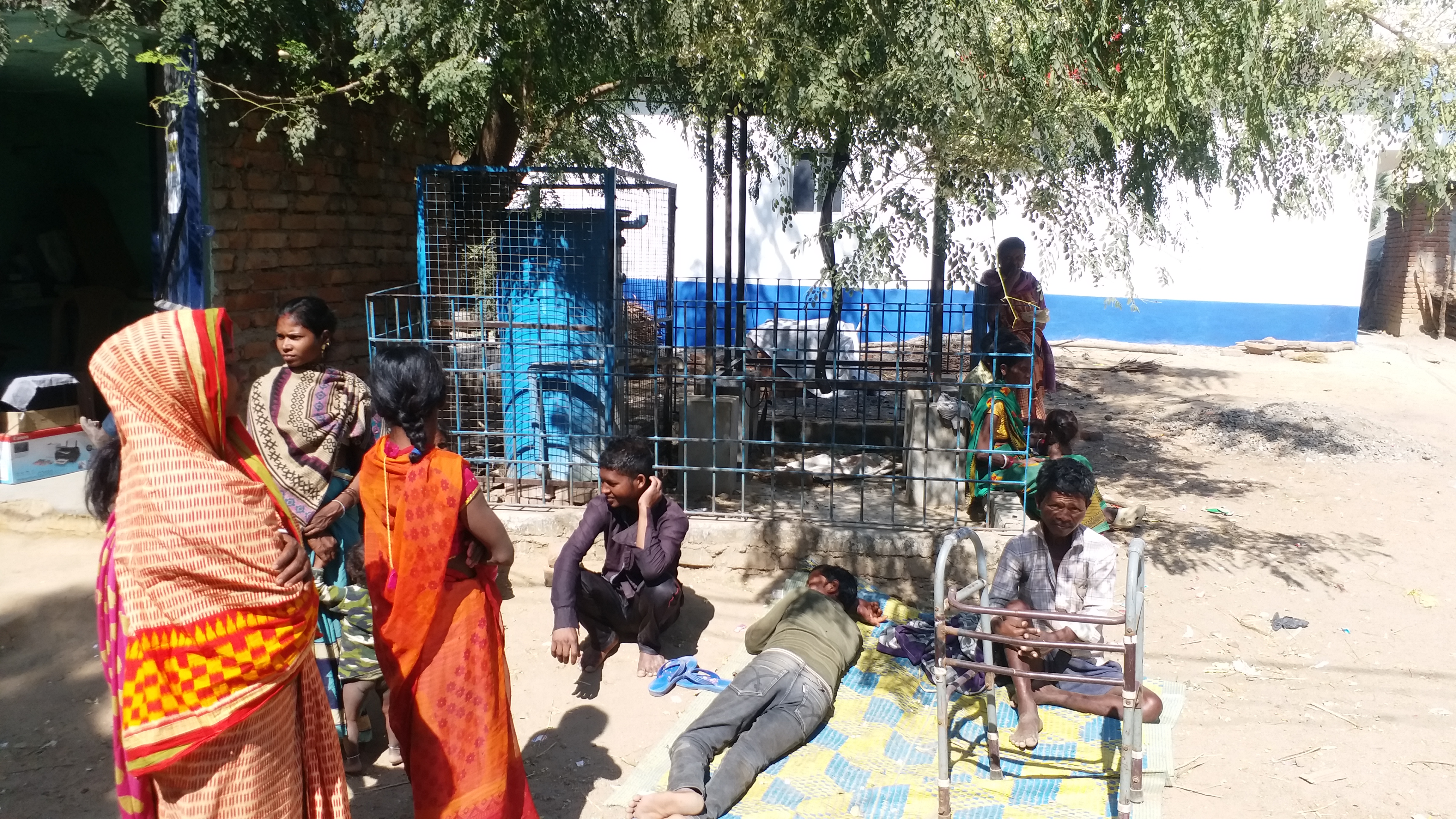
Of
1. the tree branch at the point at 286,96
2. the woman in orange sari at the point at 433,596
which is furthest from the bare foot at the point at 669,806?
the tree branch at the point at 286,96

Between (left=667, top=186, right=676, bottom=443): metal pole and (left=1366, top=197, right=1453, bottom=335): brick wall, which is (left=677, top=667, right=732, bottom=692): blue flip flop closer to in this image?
(left=667, top=186, right=676, bottom=443): metal pole

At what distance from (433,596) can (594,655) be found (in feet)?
6.10

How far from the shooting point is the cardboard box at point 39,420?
5.98 metres

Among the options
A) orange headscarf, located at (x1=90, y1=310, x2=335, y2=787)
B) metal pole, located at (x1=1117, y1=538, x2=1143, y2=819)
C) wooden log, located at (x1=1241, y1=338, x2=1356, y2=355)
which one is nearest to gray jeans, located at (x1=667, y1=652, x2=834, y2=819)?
metal pole, located at (x1=1117, y1=538, x2=1143, y2=819)

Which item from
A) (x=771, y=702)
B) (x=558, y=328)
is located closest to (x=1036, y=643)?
(x=771, y=702)

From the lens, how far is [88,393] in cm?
655

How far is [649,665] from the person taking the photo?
4.43 metres

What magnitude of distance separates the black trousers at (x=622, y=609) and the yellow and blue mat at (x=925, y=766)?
0.48 meters

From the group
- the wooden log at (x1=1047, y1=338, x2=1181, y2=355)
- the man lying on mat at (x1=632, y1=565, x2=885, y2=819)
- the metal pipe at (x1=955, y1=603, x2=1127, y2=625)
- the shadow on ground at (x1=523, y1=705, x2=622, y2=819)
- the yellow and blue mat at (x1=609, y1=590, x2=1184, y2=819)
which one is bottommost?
the shadow on ground at (x1=523, y1=705, x2=622, y2=819)

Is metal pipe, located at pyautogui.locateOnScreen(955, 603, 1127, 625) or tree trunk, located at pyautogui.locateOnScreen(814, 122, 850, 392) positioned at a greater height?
tree trunk, located at pyautogui.locateOnScreen(814, 122, 850, 392)

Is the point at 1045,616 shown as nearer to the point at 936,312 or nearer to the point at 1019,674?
the point at 1019,674

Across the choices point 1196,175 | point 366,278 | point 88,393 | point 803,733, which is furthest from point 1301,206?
point 88,393

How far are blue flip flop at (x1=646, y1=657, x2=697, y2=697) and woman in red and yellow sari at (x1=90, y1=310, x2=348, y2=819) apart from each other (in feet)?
7.29

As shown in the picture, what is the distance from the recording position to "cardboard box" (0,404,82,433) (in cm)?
598
